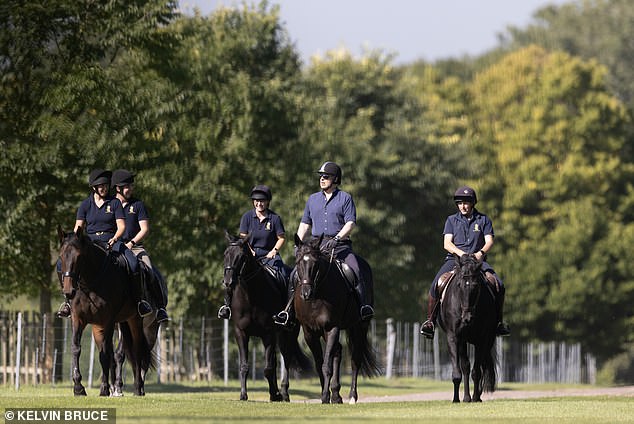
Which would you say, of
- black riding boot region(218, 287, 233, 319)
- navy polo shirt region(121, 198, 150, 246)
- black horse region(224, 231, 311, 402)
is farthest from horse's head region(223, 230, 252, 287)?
navy polo shirt region(121, 198, 150, 246)

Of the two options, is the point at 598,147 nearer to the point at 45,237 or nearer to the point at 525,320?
the point at 525,320

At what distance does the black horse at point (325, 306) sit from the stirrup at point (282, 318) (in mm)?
182

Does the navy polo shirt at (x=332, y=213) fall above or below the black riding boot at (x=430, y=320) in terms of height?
above

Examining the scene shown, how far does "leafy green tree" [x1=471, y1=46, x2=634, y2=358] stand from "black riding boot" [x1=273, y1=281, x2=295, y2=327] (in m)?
43.1

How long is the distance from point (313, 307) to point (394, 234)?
3507cm

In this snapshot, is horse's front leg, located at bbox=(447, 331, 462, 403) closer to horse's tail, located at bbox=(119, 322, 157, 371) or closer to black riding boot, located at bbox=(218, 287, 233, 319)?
black riding boot, located at bbox=(218, 287, 233, 319)

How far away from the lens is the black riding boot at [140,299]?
71.4 ft

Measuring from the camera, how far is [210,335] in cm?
3928

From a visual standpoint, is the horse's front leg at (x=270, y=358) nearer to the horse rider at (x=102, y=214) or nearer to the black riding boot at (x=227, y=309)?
the black riding boot at (x=227, y=309)

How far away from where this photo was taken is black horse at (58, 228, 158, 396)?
20.0 metres

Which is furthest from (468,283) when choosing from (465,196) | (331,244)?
(331,244)

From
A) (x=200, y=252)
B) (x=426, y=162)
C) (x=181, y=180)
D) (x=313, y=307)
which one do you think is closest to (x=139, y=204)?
(x=313, y=307)

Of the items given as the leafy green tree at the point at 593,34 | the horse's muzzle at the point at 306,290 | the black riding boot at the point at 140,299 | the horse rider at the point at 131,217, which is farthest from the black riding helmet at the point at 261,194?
the leafy green tree at the point at 593,34

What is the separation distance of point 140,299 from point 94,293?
4.20ft
